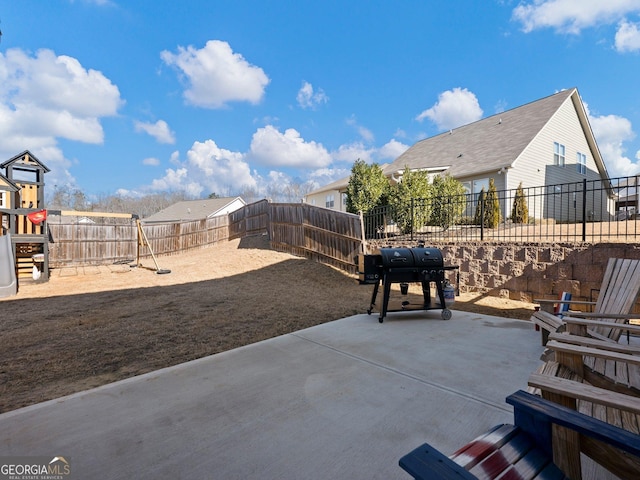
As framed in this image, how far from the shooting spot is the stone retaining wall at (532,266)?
17.4 feet

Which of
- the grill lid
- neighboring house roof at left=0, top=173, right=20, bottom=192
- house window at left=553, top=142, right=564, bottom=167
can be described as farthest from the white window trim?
neighboring house roof at left=0, top=173, right=20, bottom=192

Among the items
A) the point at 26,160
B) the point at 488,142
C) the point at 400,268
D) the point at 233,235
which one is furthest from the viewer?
the point at 233,235

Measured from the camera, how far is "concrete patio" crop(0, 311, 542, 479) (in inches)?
70.0

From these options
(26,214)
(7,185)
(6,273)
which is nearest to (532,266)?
(6,273)

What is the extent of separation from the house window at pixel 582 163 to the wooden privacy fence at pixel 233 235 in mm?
15092

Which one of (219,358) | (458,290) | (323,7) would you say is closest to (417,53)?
(323,7)

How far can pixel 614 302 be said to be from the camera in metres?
2.98

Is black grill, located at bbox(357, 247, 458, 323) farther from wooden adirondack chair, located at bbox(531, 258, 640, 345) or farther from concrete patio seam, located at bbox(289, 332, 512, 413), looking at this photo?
wooden adirondack chair, located at bbox(531, 258, 640, 345)

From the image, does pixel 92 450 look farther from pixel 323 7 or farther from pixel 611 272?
pixel 323 7

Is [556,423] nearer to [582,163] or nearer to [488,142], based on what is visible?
[488,142]

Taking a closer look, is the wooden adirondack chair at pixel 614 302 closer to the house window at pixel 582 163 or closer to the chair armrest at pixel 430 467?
the chair armrest at pixel 430 467

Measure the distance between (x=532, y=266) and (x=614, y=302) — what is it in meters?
3.44

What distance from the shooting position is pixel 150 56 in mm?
22672

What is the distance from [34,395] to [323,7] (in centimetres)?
1649
